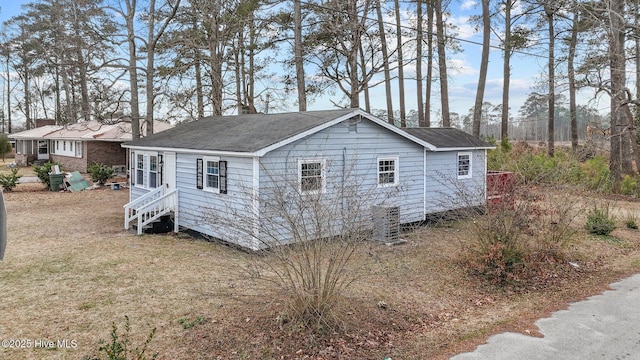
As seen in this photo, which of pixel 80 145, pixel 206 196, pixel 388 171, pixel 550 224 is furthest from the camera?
pixel 80 145

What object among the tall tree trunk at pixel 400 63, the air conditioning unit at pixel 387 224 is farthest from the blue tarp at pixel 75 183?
the air conditioning unit at pixel 387 224

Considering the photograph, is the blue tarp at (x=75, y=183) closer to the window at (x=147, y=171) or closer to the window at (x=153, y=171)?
the window at (x=147, y=171)

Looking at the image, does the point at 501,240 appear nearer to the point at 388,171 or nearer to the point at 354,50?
the point at 388,171

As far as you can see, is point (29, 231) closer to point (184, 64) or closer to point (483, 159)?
point (184, 64)

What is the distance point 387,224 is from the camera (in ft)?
34.8

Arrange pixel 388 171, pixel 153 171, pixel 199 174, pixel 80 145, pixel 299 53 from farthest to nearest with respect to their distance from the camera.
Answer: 1. pixel 80 145
2. pixel 299 53
3. pixel 153 171
4. pixel 388 171
5. pixel 199 174

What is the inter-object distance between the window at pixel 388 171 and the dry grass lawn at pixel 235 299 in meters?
1.68

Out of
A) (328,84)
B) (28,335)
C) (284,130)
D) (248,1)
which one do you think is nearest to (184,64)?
(248,1)

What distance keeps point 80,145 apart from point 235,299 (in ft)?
84.7

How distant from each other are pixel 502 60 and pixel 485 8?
3.79 meters

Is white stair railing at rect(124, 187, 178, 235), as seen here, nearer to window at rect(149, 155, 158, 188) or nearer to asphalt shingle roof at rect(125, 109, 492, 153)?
window at rect(149, 155, 158, 188)

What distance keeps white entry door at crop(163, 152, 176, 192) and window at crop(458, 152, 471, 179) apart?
8.95 meters

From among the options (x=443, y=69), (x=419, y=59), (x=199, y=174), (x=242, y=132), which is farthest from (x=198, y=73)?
(x=199, y=174)

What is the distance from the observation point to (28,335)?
5.68 meters
